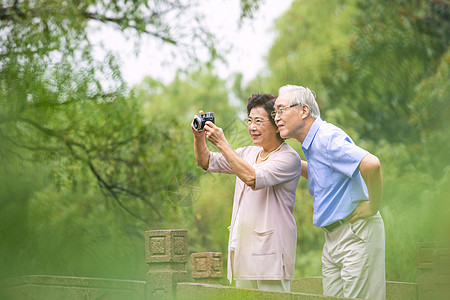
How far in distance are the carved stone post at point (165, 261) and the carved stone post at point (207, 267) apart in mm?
95

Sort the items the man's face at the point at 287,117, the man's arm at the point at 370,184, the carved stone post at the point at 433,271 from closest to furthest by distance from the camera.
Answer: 1. the man's arm at the point at 370,184
2. the man's face at the point at 287,117
3. the carved stone post at the point at 433,271

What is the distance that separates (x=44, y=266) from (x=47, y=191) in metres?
1.33

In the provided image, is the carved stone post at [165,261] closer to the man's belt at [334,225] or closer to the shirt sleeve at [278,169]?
the shirt sleeve at [278,169]

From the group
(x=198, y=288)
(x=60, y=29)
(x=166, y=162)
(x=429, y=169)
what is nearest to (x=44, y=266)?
(x=166, y=162)

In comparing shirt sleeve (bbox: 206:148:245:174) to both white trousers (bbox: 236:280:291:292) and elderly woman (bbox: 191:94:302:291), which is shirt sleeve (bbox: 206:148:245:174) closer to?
elderly woman (bbox: 191:94:302:291)

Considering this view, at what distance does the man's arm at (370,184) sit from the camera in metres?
2.87

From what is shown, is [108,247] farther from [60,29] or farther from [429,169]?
[429,169]

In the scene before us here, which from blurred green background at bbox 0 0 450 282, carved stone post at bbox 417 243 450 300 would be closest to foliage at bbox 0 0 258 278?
blurred green background at bbox 0 0 450 282

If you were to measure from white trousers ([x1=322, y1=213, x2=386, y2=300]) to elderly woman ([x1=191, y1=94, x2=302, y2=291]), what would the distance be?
323 millimetres

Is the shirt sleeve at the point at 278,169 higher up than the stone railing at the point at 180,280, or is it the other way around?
the shirt sleeve at the point at 278,169

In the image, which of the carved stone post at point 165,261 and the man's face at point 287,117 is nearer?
the man's face at point 287,117

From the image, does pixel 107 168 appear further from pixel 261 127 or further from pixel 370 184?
pixel 370 184

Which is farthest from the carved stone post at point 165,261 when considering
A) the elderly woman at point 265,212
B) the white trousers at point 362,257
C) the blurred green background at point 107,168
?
the blurred green background at point 107,168

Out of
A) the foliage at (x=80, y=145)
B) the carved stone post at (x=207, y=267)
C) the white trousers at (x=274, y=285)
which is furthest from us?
the foliage at (x=80, y=145)
